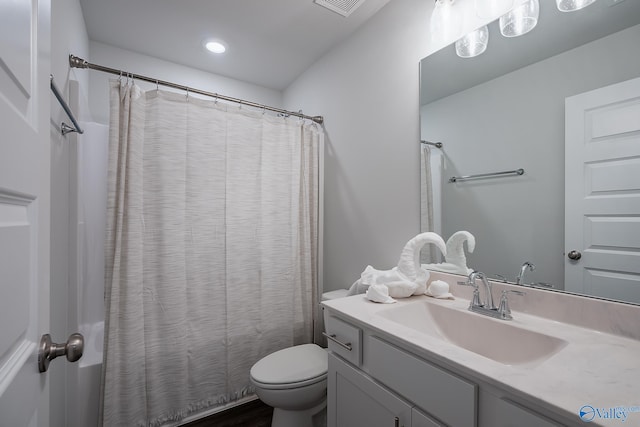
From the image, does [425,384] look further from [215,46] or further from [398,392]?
[215,46]

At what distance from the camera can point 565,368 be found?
0.65m

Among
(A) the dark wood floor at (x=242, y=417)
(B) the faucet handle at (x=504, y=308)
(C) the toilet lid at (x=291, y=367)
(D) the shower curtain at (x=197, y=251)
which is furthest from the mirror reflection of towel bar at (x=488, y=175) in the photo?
(A) the dark wood floor at (x=242, y=417)

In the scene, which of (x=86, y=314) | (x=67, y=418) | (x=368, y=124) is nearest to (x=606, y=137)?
(x=368, y=124)

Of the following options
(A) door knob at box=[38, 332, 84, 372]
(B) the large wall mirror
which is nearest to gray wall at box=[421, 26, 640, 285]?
(B) the large wall mirror

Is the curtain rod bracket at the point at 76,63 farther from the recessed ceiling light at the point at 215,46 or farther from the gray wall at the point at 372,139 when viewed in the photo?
the gray wall at the point at 372,139

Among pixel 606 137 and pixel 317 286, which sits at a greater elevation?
pixel 606 137

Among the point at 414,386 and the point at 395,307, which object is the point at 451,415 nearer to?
the point at 414,386

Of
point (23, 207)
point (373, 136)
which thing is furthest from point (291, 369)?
point (373, 136)

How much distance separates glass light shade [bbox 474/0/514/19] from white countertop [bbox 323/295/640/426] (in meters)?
1.22

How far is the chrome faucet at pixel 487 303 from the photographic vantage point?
99cm

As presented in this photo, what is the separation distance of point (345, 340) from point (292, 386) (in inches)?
19.9

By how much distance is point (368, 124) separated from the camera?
1768 mm

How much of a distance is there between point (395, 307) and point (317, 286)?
106 cm

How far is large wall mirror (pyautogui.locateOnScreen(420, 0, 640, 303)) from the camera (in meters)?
0.85
